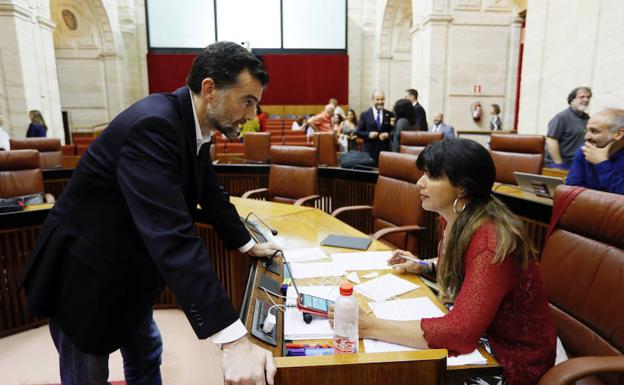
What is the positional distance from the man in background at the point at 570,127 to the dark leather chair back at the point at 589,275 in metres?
2.79

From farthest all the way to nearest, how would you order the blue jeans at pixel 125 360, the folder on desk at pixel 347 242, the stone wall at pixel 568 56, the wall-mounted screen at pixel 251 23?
the wall-mounted screen at pixel 251 23 < the stone wall at pixel 568 56 < the folder on desk at pixel 347 242 < the blue jeans at pixel 125 360

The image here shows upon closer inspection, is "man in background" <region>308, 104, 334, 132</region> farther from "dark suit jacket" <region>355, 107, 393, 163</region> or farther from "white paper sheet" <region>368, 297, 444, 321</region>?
"white paper sheet" <region>368, 297, 444, 321</region>

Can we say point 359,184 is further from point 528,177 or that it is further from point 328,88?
point 328,88

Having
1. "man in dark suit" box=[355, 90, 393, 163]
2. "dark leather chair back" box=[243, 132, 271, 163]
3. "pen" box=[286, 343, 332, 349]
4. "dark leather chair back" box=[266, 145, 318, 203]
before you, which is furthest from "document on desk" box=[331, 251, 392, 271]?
"dark leather chair back" box=[243, 132, 271, 163]

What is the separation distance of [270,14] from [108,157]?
13.5 metres

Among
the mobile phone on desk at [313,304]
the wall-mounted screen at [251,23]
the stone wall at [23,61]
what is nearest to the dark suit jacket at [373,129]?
the mobile phone on desk at [313,304]

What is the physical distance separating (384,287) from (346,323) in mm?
480

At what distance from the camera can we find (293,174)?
11.4ft

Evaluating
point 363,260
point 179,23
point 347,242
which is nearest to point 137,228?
point 363,260

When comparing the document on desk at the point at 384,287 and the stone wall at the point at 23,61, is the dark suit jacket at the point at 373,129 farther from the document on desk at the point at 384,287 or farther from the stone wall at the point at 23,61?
the stone wall at the point at 23,61

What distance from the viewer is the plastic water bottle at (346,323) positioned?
101cm

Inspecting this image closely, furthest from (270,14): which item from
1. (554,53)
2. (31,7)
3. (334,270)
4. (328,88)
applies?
(334,270)

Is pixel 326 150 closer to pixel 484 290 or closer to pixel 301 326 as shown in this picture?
pixel 301 326

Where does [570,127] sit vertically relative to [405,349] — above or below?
above
